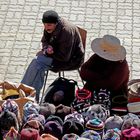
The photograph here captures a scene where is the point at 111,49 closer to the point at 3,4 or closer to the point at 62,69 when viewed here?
the point at 62,69

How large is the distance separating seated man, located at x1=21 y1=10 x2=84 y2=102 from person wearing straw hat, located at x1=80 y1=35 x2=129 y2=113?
0.40m

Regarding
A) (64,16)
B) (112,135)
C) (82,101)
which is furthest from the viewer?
(64,16)

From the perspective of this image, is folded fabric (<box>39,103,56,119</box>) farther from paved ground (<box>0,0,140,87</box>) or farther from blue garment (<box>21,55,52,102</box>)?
paved ground (<box>0,0,140,87</box>)

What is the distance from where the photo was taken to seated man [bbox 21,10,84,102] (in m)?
6.78

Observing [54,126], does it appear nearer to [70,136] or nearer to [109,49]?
[70,136]

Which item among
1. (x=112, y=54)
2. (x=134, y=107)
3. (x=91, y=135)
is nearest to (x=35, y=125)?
(x=91, y=135)

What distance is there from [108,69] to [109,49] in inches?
11.1

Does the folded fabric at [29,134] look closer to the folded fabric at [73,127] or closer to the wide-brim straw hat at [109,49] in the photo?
the folded fabric at [73,127]

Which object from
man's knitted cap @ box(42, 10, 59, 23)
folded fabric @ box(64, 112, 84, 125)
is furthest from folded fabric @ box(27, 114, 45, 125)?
man's knitted cap @ box(42, 10, 59, 23)

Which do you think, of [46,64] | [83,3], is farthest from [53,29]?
[83,3]

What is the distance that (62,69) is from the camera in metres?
7.04

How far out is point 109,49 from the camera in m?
6.51

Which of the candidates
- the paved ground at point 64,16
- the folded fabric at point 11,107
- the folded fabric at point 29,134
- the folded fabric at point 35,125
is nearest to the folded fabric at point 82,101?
the folded fabric at point 35,125

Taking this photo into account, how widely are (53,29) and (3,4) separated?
3.27m
